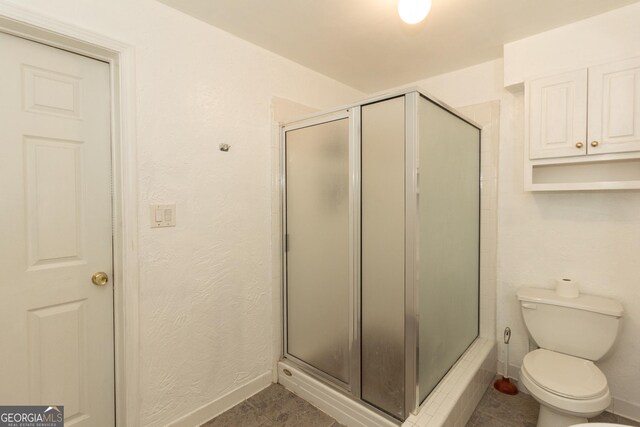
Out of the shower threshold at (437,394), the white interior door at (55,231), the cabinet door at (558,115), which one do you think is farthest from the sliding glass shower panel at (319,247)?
the cabinet door at (558,115)

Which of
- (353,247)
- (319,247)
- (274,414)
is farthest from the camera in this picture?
(319,247)

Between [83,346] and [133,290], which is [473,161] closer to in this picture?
[133,290]

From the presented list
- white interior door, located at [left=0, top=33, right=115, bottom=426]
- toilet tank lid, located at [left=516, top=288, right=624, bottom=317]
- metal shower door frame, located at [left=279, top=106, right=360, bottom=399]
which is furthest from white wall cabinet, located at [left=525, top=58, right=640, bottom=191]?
white interior door, located at [left=0, top=33, right=115, bottom=426]

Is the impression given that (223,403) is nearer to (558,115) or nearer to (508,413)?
(508,413)

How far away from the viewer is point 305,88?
2383mm

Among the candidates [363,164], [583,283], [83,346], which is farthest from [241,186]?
[583,283]

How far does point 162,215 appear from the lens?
63.9 inches

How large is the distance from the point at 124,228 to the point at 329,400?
1505 mm

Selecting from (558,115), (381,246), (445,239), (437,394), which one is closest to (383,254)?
(381,246)

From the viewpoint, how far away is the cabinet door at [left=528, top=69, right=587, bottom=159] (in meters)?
1.73

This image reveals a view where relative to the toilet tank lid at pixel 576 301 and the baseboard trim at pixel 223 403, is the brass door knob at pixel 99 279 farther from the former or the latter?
the toilet tank lid at pixel 576 301

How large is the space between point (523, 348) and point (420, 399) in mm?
1118

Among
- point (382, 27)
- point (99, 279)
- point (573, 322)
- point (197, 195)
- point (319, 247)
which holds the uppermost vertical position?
point (382, 27)

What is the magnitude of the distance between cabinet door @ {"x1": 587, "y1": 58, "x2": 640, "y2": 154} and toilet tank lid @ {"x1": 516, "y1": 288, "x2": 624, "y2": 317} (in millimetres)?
858
